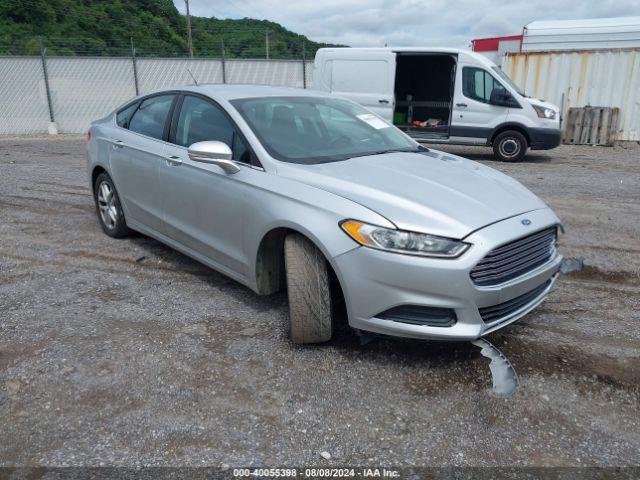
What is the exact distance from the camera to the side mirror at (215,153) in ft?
11.5

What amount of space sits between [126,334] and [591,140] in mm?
14392

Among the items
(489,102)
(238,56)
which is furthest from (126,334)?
(238,56)

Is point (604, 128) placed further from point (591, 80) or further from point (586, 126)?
point (591, 80)

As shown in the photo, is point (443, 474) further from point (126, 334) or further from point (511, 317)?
point (126, 334)

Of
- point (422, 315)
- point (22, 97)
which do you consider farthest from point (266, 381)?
point (22, 97)

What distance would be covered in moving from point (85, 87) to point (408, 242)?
1728cm

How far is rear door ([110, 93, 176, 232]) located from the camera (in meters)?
4.48

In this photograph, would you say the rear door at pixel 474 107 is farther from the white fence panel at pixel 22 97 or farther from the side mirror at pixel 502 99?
the white fence panel at pixel 22 97

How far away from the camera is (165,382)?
9.77ft

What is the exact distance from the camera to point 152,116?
474cm

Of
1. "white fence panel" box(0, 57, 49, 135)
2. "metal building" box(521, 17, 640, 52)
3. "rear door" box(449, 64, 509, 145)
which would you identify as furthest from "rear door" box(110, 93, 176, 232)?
"metal building" box(521, 17, 640, 52)

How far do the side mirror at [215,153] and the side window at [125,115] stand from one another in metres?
1.90

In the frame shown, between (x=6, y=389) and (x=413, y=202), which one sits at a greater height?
(x=413, y=202)

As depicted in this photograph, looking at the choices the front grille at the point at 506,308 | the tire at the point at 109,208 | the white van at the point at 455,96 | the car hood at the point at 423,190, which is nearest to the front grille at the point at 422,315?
the front grille at the point at 506,308
